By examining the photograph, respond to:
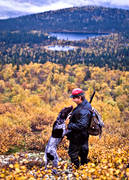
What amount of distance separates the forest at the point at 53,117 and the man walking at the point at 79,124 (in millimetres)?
661

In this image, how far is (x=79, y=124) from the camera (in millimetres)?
6199

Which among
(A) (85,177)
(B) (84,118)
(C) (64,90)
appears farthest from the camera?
(C) (64,90)

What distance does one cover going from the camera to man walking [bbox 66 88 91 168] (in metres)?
6.22

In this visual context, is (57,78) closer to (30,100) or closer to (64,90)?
(64,90)

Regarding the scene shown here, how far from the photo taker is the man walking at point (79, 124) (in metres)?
6.22

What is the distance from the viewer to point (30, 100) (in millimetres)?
42281

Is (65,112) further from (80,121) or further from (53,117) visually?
(53,117)

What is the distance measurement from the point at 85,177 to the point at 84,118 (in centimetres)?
180

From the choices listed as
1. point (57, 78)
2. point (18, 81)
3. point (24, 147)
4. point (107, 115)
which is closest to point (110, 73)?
point (57, 78)

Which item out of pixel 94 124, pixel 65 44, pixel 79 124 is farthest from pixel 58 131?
pixel 65 44

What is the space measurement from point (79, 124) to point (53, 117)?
61.8 ft

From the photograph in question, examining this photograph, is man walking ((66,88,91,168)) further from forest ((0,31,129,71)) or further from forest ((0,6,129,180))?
forest ((0,31,129,71))

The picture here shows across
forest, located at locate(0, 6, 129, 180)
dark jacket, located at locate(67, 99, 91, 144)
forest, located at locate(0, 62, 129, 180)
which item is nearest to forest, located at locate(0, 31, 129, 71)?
forest, located at locate(0, 6, 129, 180)

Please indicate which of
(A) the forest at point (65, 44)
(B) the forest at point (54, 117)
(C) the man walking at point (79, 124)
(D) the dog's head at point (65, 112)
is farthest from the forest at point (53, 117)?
(A) the forest at point (65, 44)
